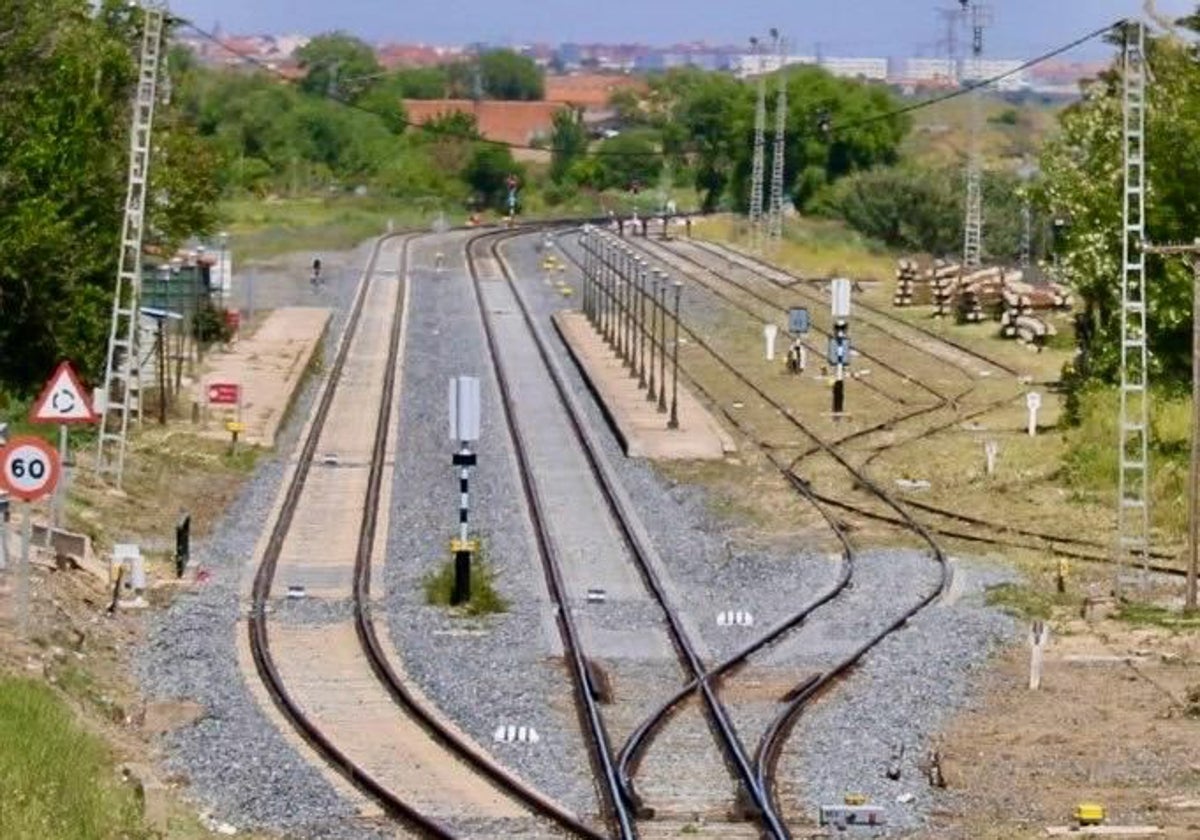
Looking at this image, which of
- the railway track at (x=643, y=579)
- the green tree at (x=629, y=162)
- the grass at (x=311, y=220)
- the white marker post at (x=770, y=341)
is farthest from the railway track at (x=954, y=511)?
the green tree at (x=629, y=162)

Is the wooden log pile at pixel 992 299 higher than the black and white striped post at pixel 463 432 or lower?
lower

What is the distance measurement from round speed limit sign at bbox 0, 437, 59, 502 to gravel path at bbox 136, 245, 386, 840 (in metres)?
1.69

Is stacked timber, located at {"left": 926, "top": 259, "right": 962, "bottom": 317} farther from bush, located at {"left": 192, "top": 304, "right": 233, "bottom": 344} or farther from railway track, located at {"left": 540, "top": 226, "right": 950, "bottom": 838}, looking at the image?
railway track, located at {"left": 540, "top": 226, "right": 950, "bottom": 838}

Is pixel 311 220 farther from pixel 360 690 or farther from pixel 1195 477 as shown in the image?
pixel 360 690

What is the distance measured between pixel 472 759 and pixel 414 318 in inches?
1888

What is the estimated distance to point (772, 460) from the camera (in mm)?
38469

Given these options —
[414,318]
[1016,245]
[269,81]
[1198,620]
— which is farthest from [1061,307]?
[269,81]

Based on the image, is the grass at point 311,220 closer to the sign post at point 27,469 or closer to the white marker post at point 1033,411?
the white marker post at point 1033,411

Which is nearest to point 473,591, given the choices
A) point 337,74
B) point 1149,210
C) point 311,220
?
point 1149,210

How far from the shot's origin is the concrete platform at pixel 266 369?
4094 centimetres

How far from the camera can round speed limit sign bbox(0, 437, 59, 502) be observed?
20125 millimetres

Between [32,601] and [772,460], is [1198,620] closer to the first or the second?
[32,601]

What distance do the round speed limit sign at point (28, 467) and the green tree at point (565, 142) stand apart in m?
121

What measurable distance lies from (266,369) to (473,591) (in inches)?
1016
